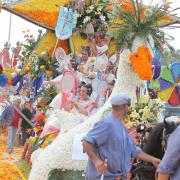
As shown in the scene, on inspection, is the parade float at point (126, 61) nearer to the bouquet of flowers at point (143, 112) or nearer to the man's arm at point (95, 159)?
the bouquet of flowers at point (143, 112)

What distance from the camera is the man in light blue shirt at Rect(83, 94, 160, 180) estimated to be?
12.1 feet

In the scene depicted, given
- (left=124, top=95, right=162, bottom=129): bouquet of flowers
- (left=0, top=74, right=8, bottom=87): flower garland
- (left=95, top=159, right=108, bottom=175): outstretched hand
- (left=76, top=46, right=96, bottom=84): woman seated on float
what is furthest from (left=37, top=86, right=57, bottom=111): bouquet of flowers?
(left=95, top=159, right=108, bottom=175): outstretched hand

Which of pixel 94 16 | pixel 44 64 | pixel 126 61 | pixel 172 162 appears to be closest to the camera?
pixel 172 162

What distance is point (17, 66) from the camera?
1439 centimetres

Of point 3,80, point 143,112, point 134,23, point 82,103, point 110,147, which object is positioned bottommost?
point 3,80

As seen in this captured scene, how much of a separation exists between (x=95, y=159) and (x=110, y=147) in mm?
166

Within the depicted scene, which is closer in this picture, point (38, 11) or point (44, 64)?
point (44, 64)

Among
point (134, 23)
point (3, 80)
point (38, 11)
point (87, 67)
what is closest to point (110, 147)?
point (134, 23)

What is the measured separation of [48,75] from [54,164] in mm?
3650

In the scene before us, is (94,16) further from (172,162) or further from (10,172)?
(172,162)

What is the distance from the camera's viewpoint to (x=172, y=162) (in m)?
2.83

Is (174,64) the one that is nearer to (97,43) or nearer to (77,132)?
(97,43)

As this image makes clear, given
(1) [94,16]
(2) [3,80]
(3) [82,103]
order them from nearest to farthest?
(3) [82,103] < (1) [94,16] < (2) [3,80]

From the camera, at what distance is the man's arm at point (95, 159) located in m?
3.62
